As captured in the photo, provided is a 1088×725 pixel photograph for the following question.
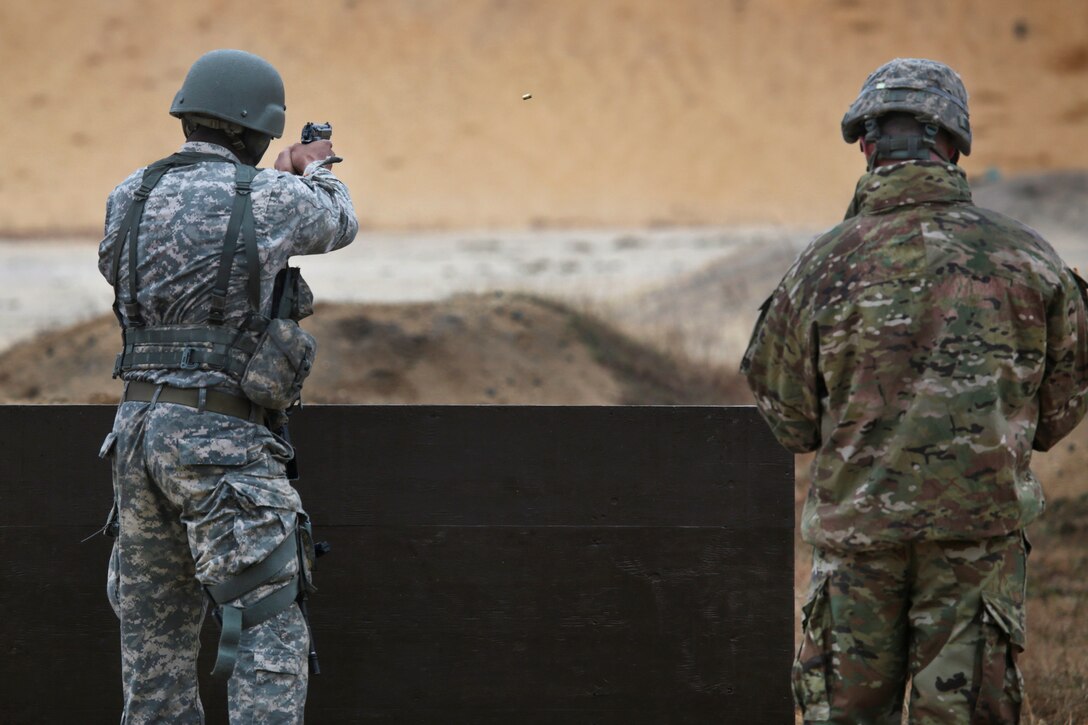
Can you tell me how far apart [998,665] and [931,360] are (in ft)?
1.80

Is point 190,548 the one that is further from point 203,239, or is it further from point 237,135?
point 237,135

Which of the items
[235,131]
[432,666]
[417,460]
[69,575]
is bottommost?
[432,666]

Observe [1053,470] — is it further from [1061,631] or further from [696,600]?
[696,600]

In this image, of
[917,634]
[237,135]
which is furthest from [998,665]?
[237,135]

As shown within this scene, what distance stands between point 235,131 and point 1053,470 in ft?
31.8

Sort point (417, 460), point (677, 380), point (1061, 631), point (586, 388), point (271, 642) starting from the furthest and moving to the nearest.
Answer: point (677, 380) < point (586, 388) < point (1061, 631) < point (417, 460) < point (271, 642)

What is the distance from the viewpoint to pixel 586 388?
476 inches

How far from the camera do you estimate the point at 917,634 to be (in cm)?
245

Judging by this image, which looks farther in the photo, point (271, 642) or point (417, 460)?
point (417, 460)

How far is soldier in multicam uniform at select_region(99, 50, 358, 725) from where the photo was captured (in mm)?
2812

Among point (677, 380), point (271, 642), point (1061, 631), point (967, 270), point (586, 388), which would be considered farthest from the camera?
point (677, 380)

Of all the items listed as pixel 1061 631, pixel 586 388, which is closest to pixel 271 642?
pixel 1061 631

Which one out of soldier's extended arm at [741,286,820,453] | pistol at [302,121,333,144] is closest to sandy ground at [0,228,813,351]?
pistol at [302,121,333,144]

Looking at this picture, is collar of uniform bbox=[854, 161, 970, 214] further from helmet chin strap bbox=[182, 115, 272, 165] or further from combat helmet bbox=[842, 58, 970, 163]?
helmet chin strap bbox=[182, 115, 272, 165]
